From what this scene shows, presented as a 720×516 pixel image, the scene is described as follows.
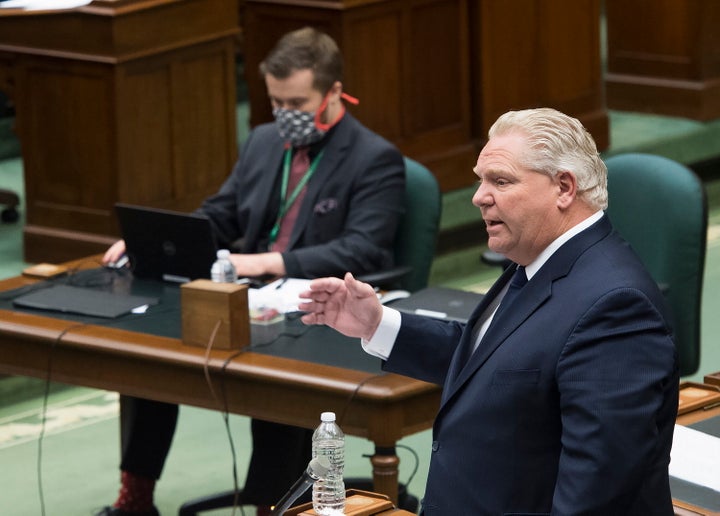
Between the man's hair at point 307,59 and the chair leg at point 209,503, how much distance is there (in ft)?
4.36

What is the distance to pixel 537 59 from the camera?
8.39m

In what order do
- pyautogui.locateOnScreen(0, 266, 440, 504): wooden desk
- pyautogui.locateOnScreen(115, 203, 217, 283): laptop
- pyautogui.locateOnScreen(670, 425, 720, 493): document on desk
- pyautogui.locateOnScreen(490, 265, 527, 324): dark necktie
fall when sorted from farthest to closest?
pyautogui.locateOnScreen(115, 203, 217, 283): laptop, pyautogui.locateOnScreen(0, 266, 440, 504): wooden desk, pyautogui.locateOnScreen(670, 425, 720, 493): document on desk, pyautogui.locateOnScreen(490, 265, 527, 324): dark necktie

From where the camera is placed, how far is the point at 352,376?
12.7ft

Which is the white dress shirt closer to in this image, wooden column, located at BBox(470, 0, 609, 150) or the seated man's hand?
the seated man's hand

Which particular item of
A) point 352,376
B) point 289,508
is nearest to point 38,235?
point 352,376

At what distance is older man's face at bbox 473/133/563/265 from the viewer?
2.54m

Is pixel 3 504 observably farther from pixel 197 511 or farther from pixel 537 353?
pixel 537 353

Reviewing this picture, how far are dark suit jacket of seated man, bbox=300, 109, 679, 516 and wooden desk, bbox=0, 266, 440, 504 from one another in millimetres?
1089

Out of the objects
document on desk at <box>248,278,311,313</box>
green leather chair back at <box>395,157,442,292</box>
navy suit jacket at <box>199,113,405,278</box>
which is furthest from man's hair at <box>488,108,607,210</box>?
green leather chair back at <box>395,157,442,292</box>

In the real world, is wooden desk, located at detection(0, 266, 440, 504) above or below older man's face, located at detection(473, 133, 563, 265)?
below

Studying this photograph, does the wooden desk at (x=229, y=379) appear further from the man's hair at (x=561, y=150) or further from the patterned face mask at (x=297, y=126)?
the man's hair at (x=561, y=150)

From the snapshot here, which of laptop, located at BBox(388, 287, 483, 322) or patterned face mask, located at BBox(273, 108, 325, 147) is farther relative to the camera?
patterned face mask, located at BBox(273, 108, 325, 147)

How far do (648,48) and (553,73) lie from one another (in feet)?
5.40

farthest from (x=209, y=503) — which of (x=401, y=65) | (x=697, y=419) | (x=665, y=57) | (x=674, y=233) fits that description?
(x=665, y=57)
